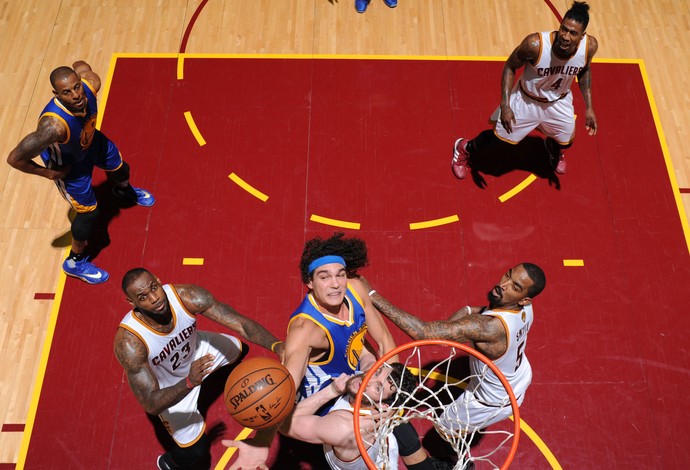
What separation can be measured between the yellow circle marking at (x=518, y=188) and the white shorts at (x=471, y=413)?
252cm

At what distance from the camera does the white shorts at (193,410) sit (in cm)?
460

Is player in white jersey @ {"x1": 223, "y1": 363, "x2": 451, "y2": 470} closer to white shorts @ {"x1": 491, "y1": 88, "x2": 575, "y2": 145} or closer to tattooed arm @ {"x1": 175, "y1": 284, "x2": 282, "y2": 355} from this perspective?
tattooed arm @ {"x1": 175, "y1": 284, "x2": 282, "y2": 355}

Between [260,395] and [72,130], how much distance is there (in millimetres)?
2884

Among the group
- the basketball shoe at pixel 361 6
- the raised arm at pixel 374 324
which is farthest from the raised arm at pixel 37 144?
the basketball shoe at pixel 361 6

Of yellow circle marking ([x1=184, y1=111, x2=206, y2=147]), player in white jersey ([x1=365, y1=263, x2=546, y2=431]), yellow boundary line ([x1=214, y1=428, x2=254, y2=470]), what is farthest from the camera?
yellow circle marking ([x1=184, y1=111, x2=206, y2=147])

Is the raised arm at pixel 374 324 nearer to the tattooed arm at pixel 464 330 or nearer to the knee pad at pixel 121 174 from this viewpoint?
the tattooed arm at pixel 464 330

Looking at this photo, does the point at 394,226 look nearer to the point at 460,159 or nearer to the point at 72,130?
the point at 460,159

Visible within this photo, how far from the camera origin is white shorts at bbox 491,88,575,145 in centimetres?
591

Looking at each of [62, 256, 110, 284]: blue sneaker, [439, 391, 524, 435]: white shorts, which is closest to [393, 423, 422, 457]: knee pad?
[439, 391, 524, 435]: white shorts

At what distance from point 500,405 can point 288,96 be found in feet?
14.6

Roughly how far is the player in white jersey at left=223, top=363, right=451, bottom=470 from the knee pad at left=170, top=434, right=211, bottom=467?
2.67 ft

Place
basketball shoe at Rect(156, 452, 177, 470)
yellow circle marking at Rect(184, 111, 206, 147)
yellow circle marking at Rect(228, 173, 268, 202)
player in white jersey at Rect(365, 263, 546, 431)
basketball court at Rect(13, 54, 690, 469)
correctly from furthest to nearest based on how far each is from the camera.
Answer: yellow circle marking at Rect(184, 111, 206, 147), yellow circle marking at Rect(228, 173, 268, 202), basketball court at Rect(13, 54, 690, 469), basketball shoe at Rect(156, 452, 177, 470), player in white jersey at Rect(365, 263, 546, 431)

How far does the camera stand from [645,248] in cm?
624

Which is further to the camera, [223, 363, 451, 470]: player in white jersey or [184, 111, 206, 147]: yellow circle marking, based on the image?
[184, 111, 206, 147]: yellow circle marking
